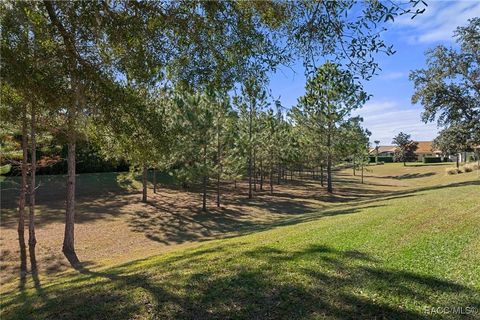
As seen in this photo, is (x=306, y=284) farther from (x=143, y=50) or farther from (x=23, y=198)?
(x=23, y=198)

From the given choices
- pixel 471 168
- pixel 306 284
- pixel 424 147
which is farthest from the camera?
pixel 424 147

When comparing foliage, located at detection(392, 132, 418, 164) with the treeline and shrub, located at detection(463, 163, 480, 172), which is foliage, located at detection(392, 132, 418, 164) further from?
the treeline

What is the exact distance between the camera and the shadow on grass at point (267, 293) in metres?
4.38

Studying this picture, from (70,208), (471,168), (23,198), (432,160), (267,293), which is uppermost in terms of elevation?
(432,160)

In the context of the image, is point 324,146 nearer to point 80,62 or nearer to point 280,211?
point 280,211

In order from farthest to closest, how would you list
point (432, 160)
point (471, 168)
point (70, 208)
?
point (432, 160) < point (471, 168) < point (70, 208)

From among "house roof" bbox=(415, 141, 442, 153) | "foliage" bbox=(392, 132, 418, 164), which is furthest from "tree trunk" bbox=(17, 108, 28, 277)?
"house roof" bbox=(415, 141, 442, 153)

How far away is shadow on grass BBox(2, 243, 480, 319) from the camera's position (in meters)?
4.38

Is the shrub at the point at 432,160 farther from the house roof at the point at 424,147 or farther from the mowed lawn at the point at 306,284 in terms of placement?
the mowed lawn at the point at 306,284

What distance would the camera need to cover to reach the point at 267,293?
16.0ft

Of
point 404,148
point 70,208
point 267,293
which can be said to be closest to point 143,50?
point 267,293

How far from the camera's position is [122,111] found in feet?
20.7

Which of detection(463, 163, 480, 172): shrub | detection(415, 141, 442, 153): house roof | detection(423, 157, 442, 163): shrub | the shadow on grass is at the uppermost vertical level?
detection(415, 141, 442, 153): house roof

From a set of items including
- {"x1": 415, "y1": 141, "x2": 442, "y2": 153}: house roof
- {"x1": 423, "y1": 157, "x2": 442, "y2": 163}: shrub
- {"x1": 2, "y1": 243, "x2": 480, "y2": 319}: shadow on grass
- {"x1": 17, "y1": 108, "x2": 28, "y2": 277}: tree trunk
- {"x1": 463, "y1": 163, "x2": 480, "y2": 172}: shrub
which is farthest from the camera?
{"x1": 415, "y1": 141, "x2": 442, "y2": 153}: house roof
